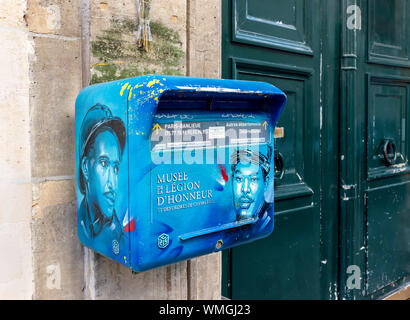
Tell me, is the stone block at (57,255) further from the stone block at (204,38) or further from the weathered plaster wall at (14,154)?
the stone block at (204,38)

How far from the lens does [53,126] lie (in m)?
1.45

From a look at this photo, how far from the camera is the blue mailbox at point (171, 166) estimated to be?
3.86 ft

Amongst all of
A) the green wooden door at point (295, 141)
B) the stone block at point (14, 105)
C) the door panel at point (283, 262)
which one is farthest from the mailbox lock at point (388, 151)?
the stone block at point (14, 105)

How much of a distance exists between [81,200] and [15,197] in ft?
0.72

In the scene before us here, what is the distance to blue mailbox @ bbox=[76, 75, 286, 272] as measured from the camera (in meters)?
1.18

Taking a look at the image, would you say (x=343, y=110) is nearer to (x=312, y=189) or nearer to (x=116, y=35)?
(x=312, y=189)

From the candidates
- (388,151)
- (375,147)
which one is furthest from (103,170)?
(388,151)

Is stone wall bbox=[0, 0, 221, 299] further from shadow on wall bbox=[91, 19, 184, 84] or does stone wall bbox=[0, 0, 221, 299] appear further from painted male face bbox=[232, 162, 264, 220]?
painted male face bbox=[232, 162, 264, 220]

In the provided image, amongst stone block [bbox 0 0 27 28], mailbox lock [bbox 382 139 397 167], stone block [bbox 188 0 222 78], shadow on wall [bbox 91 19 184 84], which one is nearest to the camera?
stone block [bbox 0 0 27 28]

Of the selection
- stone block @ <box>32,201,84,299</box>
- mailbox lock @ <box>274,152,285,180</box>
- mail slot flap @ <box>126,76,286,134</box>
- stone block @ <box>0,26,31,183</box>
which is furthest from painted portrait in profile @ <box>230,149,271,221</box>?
mailbox lock @ <box>274,152,285,180</box>

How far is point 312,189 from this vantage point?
8.45 feet

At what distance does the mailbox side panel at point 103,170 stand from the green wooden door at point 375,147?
1898 millimetres

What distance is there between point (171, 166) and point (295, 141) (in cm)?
140

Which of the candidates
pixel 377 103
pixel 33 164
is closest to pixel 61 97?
pixel 33 164
